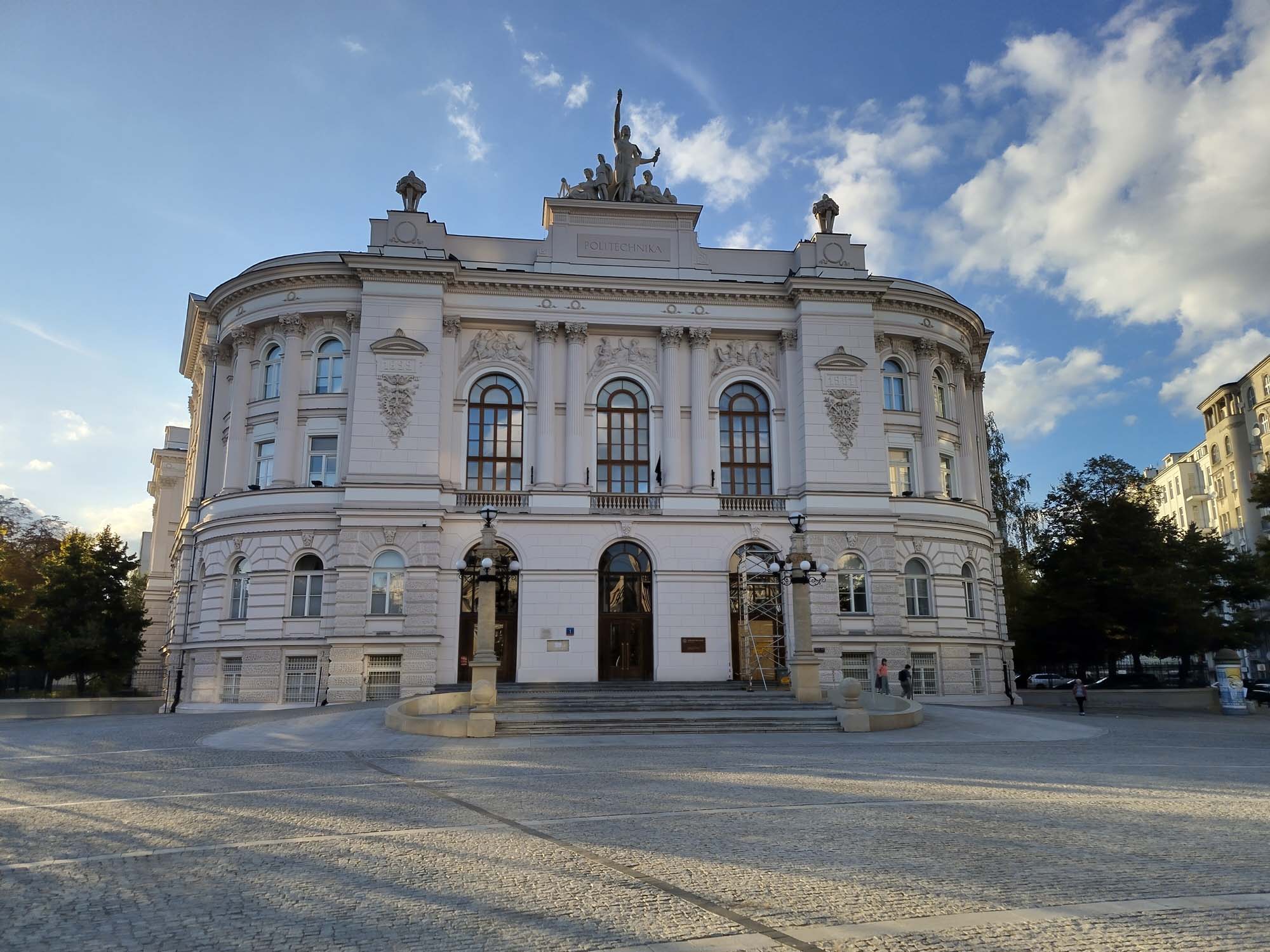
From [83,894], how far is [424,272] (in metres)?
32.2

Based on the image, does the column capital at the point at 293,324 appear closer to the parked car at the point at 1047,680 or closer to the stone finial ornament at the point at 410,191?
the stone finial ornament at the point at 410,191

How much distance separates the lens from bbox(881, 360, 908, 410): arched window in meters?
41.9

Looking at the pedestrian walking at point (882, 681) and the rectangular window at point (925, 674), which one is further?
the rectangular window at point (925, 674)

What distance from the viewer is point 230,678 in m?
36.8

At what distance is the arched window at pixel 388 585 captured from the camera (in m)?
35.7

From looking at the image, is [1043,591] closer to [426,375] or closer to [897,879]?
[426,375]

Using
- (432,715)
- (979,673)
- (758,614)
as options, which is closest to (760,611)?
(758,614)

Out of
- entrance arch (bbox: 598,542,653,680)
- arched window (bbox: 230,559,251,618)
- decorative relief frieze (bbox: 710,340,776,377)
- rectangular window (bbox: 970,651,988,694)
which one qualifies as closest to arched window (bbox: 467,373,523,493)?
entrance arch (bbox: 598,542,653,680)

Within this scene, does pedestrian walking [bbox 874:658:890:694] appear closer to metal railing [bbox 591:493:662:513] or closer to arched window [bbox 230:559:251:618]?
metal railing [bbox 591:493:662:513]

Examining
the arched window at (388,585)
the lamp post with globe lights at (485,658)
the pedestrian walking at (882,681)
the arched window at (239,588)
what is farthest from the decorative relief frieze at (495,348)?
the pedestrian walking at (882,681)

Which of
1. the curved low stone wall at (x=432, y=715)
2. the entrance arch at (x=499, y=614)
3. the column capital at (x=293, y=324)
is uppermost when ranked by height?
the column capital at (x=293, y=324)

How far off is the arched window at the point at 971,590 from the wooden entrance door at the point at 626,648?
573 inches

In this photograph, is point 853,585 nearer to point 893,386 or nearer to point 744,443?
point 744,443

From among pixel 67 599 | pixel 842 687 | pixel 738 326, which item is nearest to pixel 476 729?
pixel 842 687
